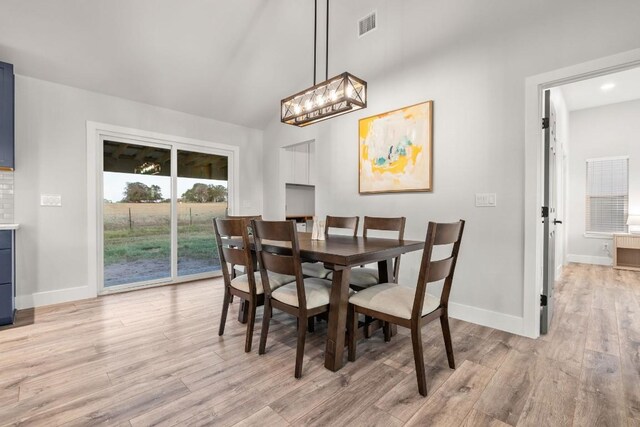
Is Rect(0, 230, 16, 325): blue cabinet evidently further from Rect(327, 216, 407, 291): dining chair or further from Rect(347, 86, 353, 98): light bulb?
Rect(347, 86, 353, 98): light bulb

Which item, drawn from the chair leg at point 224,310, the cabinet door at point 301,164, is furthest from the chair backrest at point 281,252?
the cabinet door at point 301,164

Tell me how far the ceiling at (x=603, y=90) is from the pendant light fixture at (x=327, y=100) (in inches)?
147

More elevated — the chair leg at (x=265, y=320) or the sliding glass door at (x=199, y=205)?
the sliding glass door at (x=199, y=205)

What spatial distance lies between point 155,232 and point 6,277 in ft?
5.18

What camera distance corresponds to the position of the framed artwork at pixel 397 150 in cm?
303

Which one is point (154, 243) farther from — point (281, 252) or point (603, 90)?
point (603, 90)

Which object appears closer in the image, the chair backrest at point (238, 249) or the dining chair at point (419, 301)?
the dining chair at point (419, 301)

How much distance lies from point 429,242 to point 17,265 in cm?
398

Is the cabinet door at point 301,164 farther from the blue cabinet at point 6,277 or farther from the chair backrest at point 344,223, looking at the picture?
the blue cabinet at point 6,277

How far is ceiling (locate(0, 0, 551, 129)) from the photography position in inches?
104

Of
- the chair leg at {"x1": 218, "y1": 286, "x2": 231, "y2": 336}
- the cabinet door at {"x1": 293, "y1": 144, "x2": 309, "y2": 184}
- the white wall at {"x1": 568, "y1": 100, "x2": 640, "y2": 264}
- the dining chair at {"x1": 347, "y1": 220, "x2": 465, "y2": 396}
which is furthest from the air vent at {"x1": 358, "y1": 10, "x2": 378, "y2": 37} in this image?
the white wall at {"x1": 568, "y1": 100, "x2": 640, "y2": 264}

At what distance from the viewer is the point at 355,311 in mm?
1962

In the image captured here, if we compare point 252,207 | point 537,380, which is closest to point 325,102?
point 537,380

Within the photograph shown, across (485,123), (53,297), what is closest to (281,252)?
(485,123)
